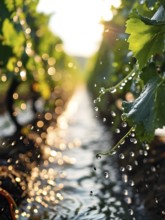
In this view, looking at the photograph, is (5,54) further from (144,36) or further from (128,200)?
(144,36)

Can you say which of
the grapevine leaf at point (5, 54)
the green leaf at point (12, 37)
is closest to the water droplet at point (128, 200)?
the green leaf at point (12, 37)

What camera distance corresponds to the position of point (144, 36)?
10.3 feet

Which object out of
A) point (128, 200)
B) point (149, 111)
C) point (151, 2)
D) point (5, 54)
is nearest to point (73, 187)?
point (128, 200)

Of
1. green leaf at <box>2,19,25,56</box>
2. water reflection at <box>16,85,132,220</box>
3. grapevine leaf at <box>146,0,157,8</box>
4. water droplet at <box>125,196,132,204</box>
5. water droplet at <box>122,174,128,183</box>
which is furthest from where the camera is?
green leaf at <box>2,19,25,56</box>

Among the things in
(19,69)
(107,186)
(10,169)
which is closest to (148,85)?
(10,169)

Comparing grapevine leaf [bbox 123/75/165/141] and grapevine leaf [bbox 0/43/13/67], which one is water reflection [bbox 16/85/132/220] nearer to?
grapevine leaf [bbox 0/43/13/67]

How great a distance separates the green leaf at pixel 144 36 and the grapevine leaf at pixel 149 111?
0.69ft

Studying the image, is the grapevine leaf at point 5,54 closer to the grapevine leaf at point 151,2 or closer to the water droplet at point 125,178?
the water droplet at point 125,178

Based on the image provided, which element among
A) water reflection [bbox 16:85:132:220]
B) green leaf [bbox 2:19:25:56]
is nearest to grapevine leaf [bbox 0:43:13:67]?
green leaf [bbox 2:19:25:56]

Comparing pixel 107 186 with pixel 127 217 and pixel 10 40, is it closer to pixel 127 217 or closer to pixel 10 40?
pixel 127 217

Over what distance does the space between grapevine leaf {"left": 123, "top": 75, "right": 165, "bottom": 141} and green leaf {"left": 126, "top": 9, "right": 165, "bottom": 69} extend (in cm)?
21

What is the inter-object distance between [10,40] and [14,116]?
3784 mm

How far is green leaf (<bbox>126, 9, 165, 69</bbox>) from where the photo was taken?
3.04 m

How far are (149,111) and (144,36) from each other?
20.2 inches
